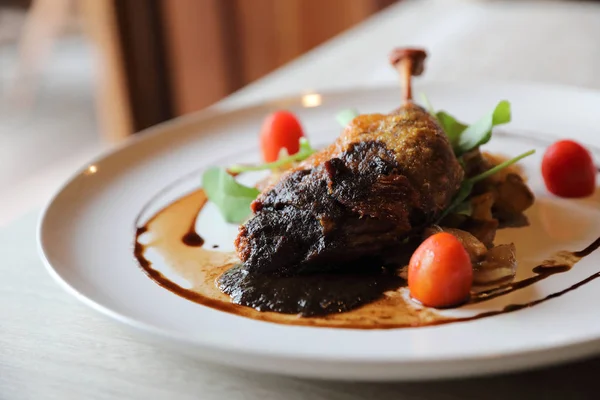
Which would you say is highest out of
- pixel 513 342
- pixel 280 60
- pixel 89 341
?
pixel 513 342

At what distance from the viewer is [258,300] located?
1.62 meters

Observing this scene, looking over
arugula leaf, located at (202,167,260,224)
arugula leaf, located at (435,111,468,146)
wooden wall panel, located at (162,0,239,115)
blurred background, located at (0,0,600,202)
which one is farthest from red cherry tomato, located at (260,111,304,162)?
wooden wall panel, located at (162,0,239,115)

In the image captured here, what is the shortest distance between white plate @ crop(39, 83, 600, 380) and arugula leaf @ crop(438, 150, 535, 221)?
0.14 meters

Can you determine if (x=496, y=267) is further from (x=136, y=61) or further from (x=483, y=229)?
(x=136, y=61)

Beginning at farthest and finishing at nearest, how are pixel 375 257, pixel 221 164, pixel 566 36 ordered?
pixel 566 36, pixel 221 164, pixel 375 257

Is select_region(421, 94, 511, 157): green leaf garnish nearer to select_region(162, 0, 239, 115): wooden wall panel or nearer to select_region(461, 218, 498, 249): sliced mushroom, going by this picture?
select_region(461, 218, 498, 249): sliced mushroom

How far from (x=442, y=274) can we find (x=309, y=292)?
1.01 feet

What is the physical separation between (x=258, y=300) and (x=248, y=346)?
1.03 feet

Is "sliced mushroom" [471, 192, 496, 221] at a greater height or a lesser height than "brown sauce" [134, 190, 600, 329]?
greater

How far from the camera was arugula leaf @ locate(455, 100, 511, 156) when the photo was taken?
2041 mm

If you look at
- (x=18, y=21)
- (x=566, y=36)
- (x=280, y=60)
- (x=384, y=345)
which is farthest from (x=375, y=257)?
(x=18, y=21)

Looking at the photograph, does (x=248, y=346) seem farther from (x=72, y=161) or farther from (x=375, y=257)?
(x=72, y=161)

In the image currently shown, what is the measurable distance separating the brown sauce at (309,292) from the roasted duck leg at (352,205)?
59mm

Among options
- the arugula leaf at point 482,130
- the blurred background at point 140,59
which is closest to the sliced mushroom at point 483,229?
the arugula leaf at point 482,130
